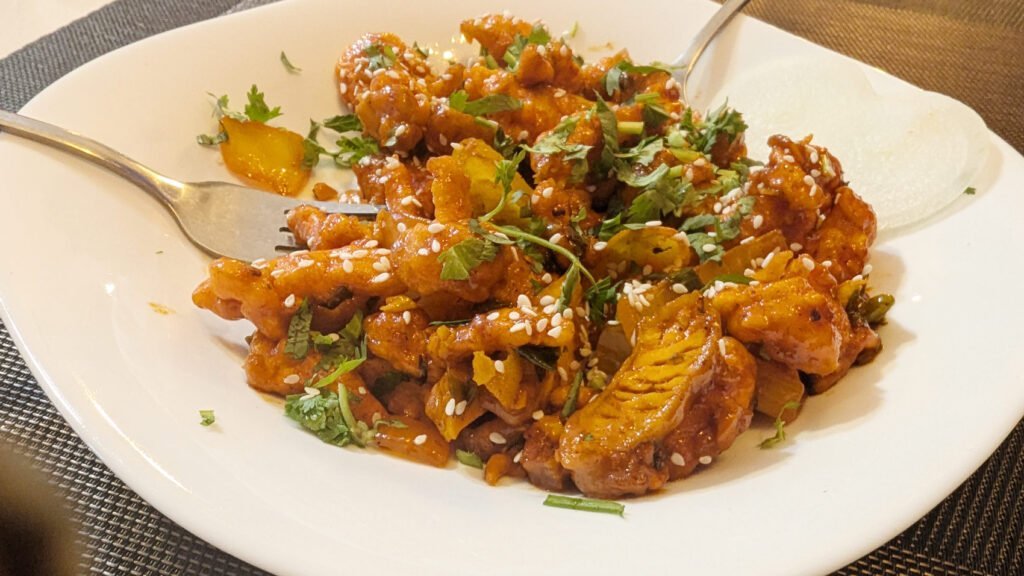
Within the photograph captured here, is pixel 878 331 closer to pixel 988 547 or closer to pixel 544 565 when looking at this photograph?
pixel 988 547

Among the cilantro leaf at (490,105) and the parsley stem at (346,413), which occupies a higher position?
the cilantro leaf at (490,105)

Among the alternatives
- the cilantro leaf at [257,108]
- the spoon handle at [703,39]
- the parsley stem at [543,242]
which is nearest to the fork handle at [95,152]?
the cilantro leaf at [257,108]

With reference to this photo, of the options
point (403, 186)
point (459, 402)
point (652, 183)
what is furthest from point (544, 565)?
point (403, 186)

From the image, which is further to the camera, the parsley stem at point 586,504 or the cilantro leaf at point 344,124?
the cilantro leaf at point 344,124

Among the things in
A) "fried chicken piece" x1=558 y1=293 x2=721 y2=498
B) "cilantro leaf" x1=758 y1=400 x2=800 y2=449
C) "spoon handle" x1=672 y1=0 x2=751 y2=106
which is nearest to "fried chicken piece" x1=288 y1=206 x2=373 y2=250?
"fried chicken piece" x1=558 y1=293 x2=721 y2=498

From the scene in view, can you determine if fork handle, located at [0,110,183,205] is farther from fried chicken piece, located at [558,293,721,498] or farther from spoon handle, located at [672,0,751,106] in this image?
spoon handle, located at [672,0,751,106]

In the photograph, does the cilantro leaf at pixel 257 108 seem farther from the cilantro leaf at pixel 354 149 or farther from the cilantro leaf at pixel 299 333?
the cilantro leaf at pixel 299 333


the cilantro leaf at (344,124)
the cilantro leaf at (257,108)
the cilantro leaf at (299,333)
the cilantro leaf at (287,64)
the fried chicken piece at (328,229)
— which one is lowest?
the cilantro leaf at (299,333)

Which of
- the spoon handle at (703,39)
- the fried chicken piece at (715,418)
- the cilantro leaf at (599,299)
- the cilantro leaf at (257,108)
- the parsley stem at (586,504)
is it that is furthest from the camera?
the spoon handle at (703,39)
